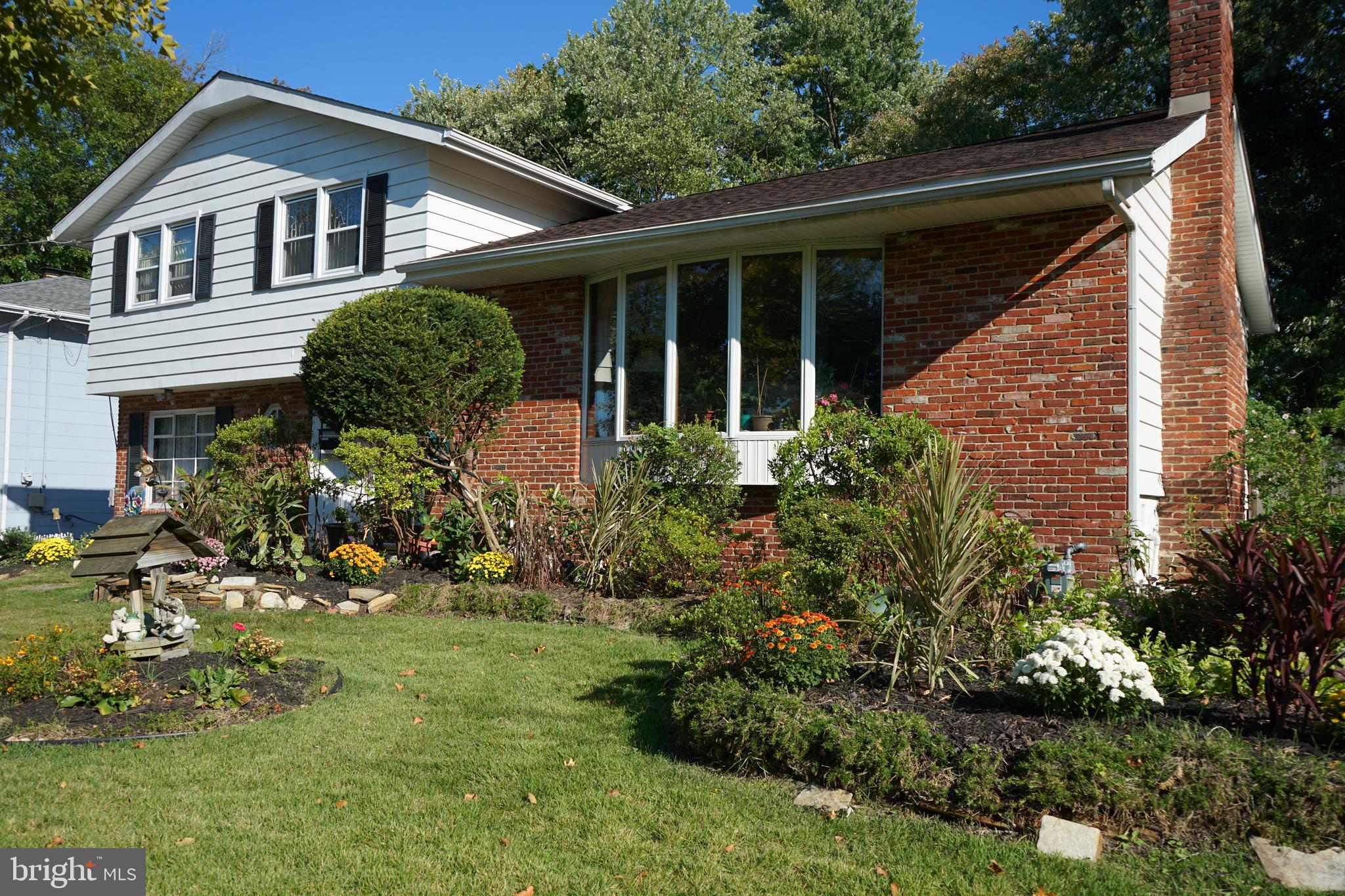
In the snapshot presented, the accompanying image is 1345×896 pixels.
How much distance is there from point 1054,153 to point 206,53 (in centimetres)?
3322

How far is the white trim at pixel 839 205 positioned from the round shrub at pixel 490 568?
3297mm

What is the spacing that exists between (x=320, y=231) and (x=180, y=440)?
5.22m

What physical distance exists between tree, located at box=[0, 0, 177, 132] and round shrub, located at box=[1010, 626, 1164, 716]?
8.73 metres

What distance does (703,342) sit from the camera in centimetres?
973

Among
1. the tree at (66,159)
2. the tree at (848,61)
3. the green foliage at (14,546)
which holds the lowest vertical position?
the green foliage at (14,546)

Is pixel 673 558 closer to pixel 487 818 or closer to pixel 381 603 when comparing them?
pixel 381 603

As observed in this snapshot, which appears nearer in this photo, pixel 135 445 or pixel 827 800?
pixel 827 800

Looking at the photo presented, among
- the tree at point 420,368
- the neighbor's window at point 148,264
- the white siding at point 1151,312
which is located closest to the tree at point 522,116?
the neighbor's window at point 148,264

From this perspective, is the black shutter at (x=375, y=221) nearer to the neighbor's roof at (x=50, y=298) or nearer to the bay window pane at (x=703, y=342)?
the bay window pane at (x=703, y=342)

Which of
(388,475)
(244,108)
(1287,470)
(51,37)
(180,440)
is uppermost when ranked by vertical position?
(244,108)

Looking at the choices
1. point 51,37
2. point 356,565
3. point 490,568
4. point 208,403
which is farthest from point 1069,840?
point 208,403

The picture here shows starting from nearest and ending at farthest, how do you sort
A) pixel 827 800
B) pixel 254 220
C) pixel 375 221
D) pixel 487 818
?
pixel 487 818 < pixel 827 800 < pixel 375 221 < pixel 254 220

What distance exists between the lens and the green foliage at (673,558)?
27.8ft

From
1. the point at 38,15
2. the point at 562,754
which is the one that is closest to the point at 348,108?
the point at 38,15
